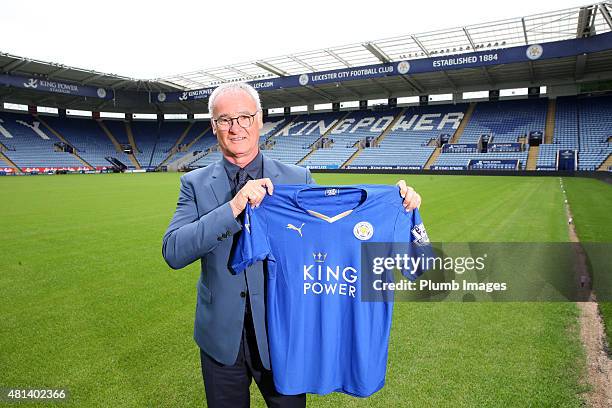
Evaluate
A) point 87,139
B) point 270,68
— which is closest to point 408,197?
point 270,68

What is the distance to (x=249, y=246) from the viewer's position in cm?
178

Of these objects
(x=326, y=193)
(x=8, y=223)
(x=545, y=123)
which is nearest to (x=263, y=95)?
(x=545, y=123)

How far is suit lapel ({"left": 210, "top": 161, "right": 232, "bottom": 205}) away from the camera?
6.08 feet

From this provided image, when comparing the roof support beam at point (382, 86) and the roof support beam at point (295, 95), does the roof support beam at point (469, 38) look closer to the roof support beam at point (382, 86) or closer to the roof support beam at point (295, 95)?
the roof support beam at point (382, 86)

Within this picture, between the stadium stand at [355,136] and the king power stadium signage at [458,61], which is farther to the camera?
the stadium stand at [355,136]

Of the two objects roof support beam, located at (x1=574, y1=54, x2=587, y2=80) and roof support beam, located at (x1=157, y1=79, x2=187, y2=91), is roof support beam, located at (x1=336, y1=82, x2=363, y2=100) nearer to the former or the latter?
roof support beam, located at (x1=157, y1=79, x2=187, y2=91)

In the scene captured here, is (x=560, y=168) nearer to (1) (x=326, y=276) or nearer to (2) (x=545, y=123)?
(2) (x=545, y=123)

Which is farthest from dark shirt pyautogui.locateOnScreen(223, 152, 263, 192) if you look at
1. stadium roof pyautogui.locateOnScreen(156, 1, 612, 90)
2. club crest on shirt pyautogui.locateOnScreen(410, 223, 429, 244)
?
stadium roof pyautogui.locateOnScreen(156, 1, 612, 90)

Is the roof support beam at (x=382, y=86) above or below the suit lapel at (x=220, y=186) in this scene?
above

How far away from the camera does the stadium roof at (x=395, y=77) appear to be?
24312 millimetres

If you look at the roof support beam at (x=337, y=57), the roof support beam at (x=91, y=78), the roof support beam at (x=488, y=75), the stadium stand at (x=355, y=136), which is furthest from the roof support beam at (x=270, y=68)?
the roof support beam at (x=488, y=75)

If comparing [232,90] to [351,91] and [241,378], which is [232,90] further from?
[351,91]

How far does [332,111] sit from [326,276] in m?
47.5

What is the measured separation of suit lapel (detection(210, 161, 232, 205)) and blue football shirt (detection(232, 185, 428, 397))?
0.13 meters
